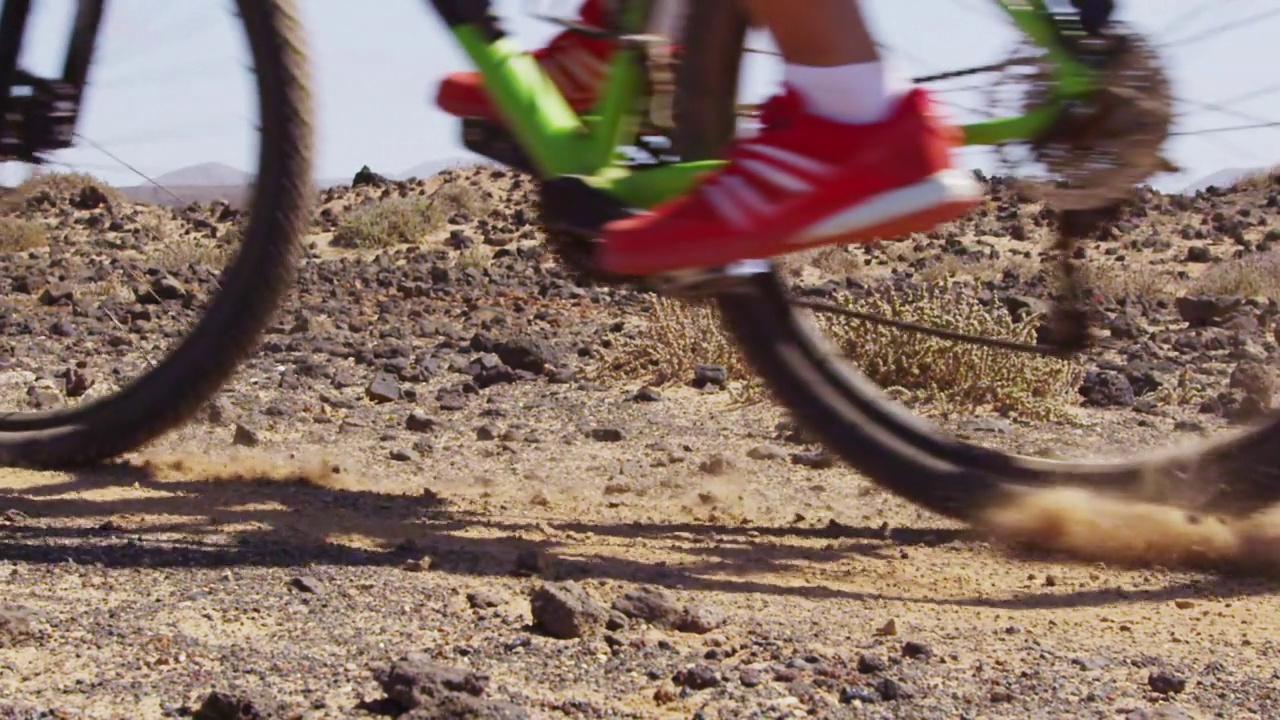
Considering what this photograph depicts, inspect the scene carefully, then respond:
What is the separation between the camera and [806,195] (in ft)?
7.36

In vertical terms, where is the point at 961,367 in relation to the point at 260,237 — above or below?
below

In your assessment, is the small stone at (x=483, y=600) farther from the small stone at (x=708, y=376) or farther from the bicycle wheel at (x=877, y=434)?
the small stone at (x=708, y=376)

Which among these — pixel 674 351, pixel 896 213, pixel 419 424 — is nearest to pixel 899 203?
pixel 896 213

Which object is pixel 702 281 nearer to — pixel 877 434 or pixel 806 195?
pixel 806 195

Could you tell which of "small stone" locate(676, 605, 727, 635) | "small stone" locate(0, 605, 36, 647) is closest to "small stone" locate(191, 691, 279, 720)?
"small stone" locate(0, 605, 36, 647)

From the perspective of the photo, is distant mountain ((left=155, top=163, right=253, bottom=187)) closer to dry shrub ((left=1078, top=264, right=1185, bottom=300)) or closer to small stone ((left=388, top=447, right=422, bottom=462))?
small stone ((left=388, top=447, right=422, bottom=462))

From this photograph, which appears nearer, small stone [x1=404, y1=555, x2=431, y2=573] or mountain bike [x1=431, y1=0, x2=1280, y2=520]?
mountain bike [x1=431, y1=0, x2=1280, y2=520]

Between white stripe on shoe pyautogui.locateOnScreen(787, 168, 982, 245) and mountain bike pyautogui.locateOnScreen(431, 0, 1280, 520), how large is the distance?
0.27m

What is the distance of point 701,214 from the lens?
2.34 m

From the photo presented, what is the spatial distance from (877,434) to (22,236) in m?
8.74

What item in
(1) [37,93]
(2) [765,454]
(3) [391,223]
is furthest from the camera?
(3) [391,223]

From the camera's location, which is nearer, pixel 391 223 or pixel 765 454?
pixel 765 454

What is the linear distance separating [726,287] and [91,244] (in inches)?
351

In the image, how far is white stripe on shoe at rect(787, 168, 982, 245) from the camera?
2.17 m
